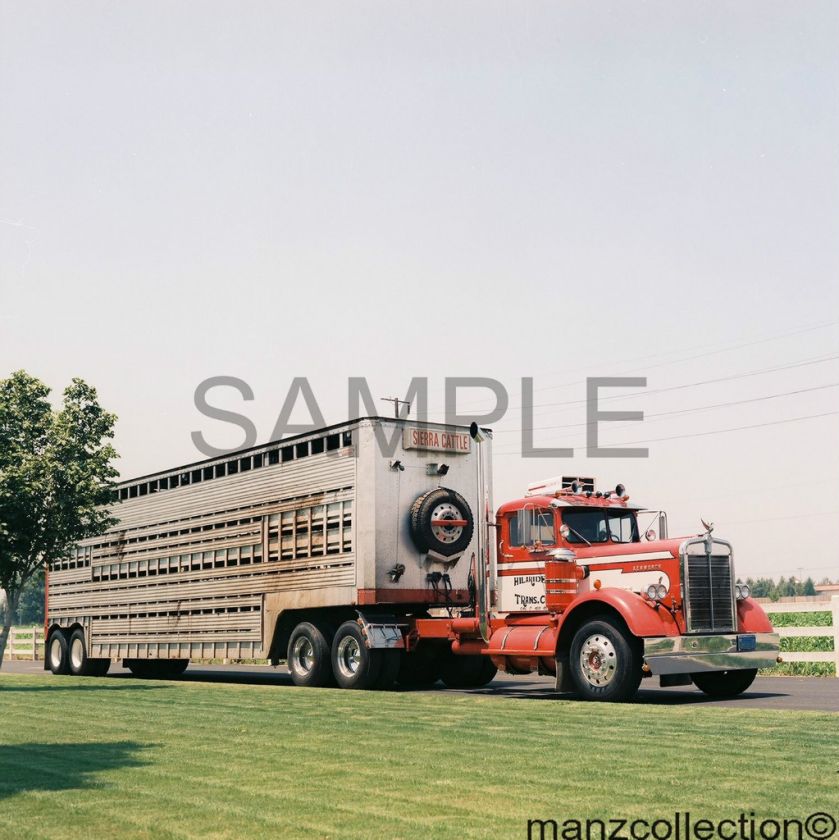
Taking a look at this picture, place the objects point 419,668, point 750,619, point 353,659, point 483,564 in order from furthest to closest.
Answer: point 419,668
point 353,659
point 483,564
point 750,619

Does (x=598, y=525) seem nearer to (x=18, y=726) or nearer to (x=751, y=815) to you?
(x=18, y=726)

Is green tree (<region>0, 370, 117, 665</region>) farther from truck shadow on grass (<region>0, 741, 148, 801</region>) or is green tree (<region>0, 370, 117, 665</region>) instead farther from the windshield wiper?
truck shadow on grass (<region>0, 741, 148, 801</region>)

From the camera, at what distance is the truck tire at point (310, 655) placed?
2128cm

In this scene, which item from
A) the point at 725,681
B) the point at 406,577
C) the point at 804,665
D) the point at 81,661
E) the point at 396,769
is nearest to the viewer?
the point at 396,769

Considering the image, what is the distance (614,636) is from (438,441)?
6629 millimetres

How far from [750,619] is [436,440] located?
6.97 meters

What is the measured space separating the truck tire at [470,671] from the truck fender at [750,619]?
227 inches

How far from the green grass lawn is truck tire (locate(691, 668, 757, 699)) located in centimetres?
270

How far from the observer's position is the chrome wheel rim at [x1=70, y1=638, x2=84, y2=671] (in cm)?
3052

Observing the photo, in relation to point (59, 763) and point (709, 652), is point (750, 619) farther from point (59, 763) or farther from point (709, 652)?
point (59, 763)

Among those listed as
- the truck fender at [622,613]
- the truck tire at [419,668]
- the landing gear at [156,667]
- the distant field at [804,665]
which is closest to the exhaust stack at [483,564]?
the truck fender at [622,613]

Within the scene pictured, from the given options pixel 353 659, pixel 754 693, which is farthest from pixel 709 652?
pixel 353 659

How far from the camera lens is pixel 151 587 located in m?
27.1

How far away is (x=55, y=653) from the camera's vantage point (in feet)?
105
